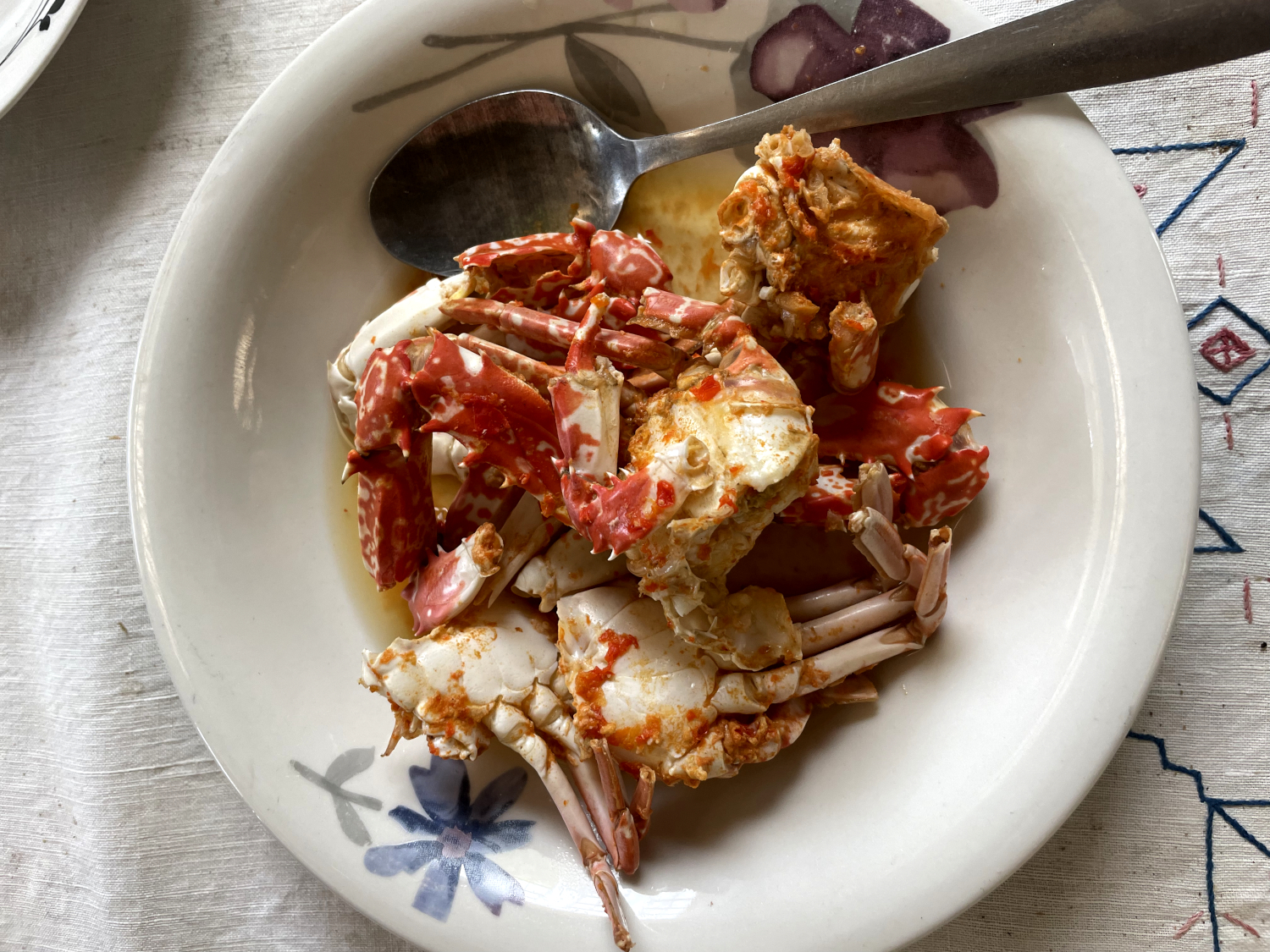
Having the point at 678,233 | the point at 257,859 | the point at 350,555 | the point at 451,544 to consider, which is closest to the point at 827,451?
the point at 678,233

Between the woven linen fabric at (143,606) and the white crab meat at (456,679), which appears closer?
the white crab meat at (456,679)

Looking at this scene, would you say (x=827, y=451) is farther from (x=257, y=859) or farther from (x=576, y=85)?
(x=257, y=859)

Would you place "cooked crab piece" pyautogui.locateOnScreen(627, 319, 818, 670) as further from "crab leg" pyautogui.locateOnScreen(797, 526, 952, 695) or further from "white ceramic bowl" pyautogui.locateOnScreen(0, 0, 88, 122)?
"white ceramic bowl" pyautogui.locateOnScreen(0, 0, 88, 122)

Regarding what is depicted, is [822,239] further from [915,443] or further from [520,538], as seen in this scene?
[520,538]

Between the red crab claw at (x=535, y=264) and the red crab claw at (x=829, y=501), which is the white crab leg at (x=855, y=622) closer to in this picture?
the red crab claw at (x=829, y=501)

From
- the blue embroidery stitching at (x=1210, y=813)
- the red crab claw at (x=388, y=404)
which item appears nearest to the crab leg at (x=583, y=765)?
the red crab claw at (x=388, y=404)

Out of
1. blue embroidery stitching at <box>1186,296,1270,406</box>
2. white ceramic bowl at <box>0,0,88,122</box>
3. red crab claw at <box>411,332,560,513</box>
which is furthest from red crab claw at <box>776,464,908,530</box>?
white ceramic bowl at <box>0,0,88,122</box>

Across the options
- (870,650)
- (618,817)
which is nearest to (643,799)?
(618,817)
